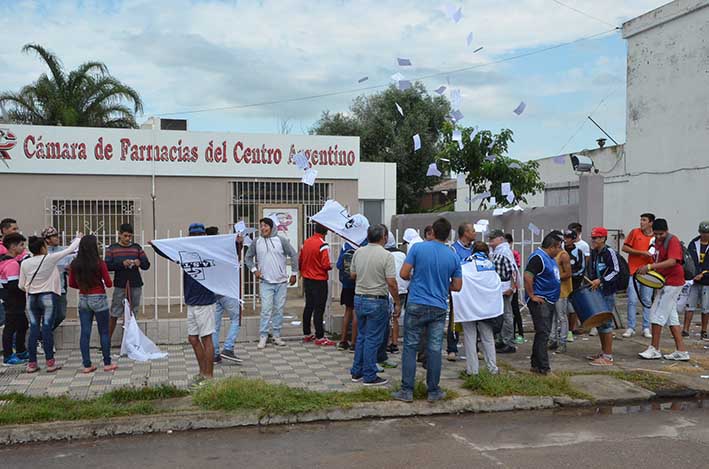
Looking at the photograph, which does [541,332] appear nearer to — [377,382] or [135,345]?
[377,382]

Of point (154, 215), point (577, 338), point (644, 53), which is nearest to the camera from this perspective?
point (577, 338)

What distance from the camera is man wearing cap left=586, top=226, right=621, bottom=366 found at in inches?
346

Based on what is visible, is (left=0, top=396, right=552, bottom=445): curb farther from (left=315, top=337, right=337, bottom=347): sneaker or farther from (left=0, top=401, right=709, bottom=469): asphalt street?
(left=315, top=337, right=337, bottom=347): sneaker

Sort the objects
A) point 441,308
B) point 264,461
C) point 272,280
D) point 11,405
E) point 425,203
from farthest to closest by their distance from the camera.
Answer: point 425,203 < point 272,280 < point 441,308 < point 11,405 < point 264,461

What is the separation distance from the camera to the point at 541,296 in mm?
8016

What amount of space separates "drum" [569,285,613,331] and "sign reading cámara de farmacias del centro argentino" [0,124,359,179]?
701 centimetres

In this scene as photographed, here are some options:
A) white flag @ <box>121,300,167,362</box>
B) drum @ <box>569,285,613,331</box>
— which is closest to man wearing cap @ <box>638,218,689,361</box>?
drum @ <box>569,285,613,331</box>

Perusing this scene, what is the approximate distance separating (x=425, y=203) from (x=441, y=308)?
30078 millimetres

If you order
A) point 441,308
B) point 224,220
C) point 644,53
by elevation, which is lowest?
point 441,308

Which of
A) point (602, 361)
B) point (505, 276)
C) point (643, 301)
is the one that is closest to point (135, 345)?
point (505, 276)

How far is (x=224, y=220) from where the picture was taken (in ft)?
45.5

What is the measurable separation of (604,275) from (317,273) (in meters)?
3.89

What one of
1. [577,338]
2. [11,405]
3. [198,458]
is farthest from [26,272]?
[577,338]

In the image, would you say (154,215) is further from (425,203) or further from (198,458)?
(425,203)
